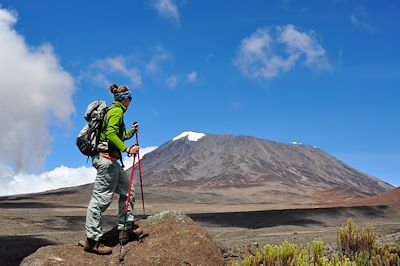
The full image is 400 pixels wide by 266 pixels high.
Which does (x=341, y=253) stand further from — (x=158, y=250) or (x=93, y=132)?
(x=93, y=132)

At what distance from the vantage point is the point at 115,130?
7.00 metres

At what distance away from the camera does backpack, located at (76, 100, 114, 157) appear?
23.2 feet

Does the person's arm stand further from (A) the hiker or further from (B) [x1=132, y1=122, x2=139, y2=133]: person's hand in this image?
(B) [x1=132, y1=122, x2=139, y2=133]: person's hand

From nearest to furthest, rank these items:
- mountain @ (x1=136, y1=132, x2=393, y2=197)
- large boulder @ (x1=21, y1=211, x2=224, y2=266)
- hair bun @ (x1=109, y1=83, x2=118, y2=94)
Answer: large boulder @ (x1=21, y1=211, x2=224, y2=266) < hair bun @ (x1=109, y1=83, x2=118, y2=94) < mountain @ (x1=136, y1=132, x2=393, y2=197)

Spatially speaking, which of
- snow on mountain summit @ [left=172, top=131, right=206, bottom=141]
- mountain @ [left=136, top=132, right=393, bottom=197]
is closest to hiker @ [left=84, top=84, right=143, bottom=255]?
mountain @ [left=136, top=132, right=393, bottom=197]

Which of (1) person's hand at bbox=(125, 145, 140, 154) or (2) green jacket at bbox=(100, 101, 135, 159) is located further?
(1) person's hand at bbox=(125, 145, 140, 154)

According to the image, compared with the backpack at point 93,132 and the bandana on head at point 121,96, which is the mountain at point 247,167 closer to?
the bandana on head at point 121,96

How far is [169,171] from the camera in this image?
12862 cm

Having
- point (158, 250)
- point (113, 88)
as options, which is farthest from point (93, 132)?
point (158, 250)

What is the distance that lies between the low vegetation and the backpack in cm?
245

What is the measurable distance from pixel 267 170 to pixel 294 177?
769 centimetres

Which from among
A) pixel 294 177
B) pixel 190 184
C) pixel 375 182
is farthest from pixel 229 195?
pixel 375 182

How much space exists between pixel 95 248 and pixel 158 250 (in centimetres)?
90

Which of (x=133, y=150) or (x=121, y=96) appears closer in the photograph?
(x=133, y=150)
